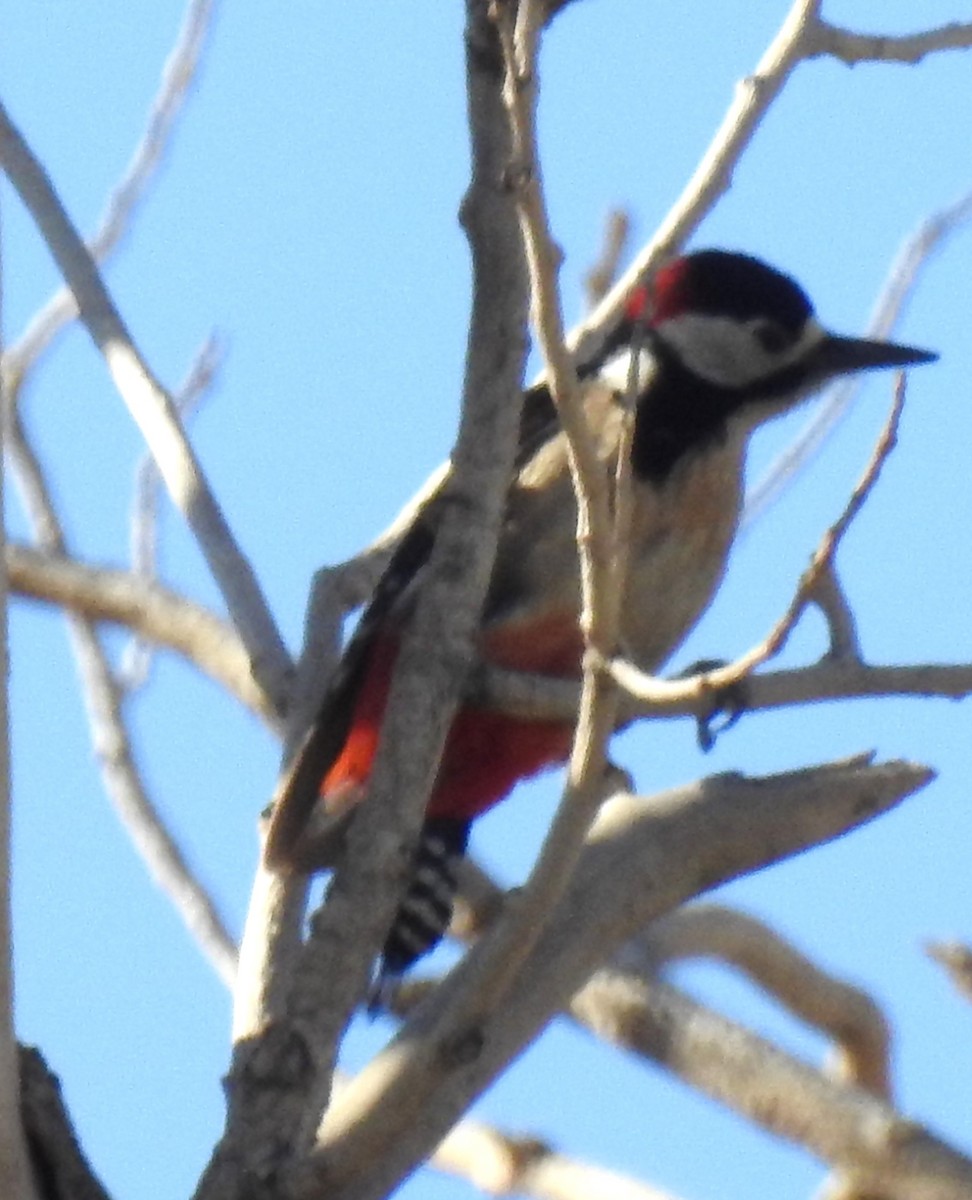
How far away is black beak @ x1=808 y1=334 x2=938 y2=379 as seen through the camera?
423 cm

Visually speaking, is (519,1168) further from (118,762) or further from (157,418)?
(157,418)

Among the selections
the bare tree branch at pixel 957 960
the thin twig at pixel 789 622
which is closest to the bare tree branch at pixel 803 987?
the bare tree branch at pixel 957 960

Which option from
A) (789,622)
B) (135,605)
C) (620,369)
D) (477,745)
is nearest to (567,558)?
(477,745)

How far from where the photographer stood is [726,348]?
4160 mm

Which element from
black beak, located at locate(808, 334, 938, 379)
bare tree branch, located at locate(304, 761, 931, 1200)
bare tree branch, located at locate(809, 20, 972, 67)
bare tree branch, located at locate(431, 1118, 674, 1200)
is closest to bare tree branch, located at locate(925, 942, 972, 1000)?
bare tree branch, located at locate(304, 761, 931, 1200)

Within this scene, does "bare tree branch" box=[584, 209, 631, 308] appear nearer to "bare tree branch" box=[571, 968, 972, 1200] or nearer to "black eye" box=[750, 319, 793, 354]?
"black eye" box=[750, 319, 793, 354]

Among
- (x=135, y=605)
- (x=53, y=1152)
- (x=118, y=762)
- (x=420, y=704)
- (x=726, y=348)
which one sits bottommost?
(x=53, y=1152)

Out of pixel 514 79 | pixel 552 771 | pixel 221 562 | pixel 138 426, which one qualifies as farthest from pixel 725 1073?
pixel 514 79

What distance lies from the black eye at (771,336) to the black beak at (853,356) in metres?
0.06

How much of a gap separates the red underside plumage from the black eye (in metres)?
0.96

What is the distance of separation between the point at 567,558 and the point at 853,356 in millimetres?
963

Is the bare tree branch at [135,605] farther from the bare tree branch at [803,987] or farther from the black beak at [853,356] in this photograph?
the black beak at [853,356]

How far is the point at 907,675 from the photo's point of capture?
2289 millimetres

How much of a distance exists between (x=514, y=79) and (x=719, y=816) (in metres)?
1.02
